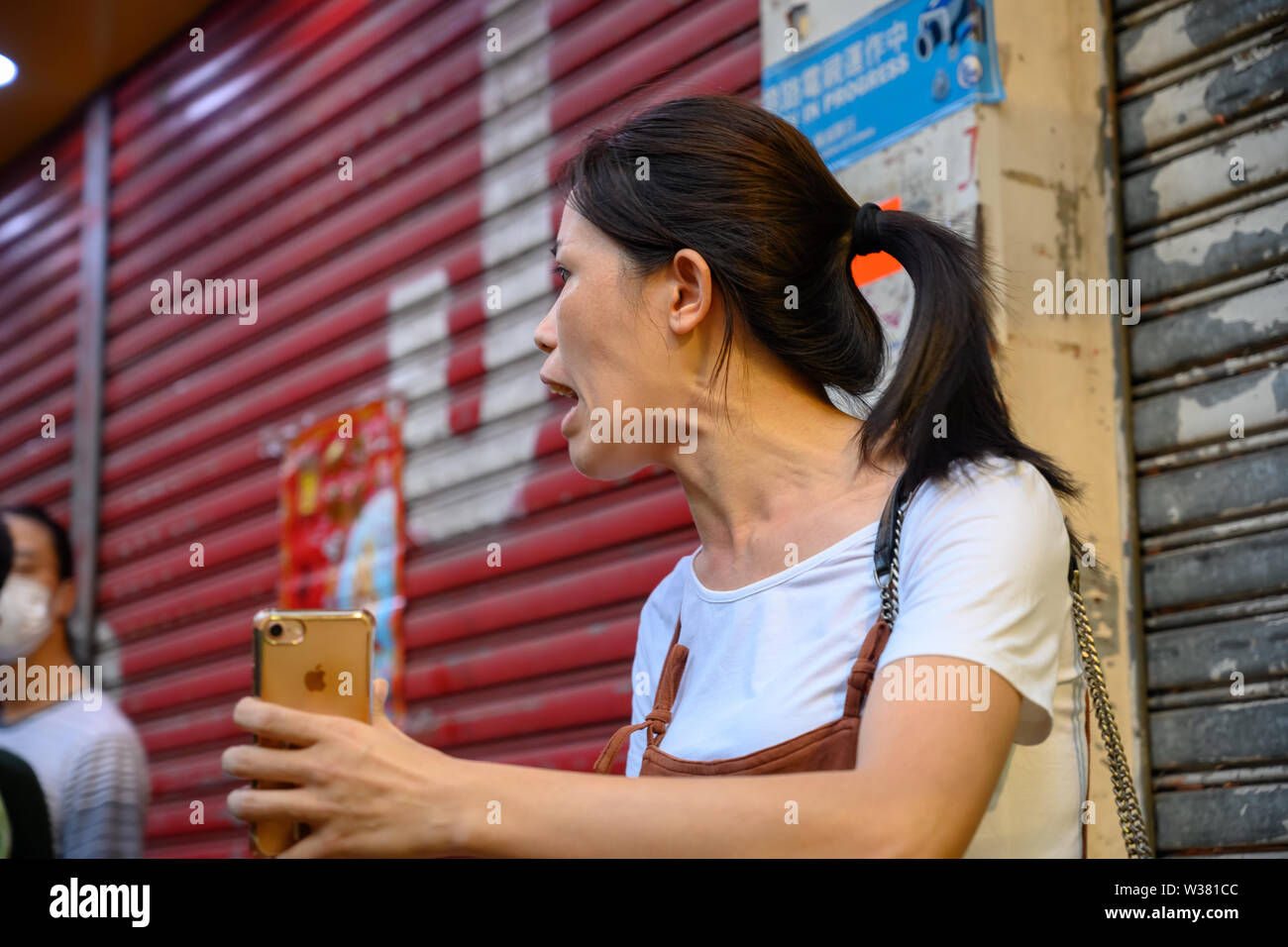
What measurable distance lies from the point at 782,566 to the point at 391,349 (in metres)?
4.16

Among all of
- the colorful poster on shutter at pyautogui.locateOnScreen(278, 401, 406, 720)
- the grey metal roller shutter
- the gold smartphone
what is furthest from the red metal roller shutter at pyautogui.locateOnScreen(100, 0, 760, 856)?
the gold smartphone

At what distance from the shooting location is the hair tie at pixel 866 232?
82.7 inches

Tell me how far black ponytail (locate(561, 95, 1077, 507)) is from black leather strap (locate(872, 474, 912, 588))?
150 mm

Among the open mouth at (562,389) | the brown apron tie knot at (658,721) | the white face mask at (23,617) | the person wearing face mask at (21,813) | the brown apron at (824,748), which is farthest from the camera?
the white face mask at (23,617)

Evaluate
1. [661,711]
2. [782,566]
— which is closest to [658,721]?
[661,711]

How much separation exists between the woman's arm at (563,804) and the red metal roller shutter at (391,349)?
114 inches

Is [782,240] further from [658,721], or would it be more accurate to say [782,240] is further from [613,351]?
[658,721]

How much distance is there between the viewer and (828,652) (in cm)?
176

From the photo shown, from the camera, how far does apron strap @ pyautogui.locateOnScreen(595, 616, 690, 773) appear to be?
2006mm

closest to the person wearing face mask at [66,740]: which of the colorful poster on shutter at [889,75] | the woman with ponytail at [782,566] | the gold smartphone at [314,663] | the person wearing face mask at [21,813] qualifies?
the person wearing face mask at [21,813]

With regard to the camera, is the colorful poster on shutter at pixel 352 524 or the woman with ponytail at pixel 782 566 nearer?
the woman with ponytail at pixel 782 566

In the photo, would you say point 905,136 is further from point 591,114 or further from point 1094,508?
point 591,114

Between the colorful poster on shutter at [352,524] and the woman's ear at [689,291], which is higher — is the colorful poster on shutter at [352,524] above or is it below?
above

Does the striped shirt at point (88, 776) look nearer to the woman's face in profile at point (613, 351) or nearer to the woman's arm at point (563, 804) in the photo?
the woman's face in profile at point (613, 351)
